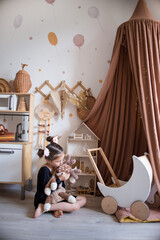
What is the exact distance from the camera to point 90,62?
2988mm

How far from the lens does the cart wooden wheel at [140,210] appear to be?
1.94m

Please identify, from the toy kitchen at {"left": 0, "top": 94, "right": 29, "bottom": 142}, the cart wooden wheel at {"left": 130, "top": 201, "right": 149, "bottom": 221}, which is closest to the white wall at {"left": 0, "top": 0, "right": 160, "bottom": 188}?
the toy kitchen at {"left": 0, "top": 94, "right": 29, "bottom": 142}

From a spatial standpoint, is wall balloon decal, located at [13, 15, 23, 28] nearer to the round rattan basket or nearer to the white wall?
the white wall

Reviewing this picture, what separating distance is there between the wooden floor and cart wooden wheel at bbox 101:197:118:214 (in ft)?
0.20

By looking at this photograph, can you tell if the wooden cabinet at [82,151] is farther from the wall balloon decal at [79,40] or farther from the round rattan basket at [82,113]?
the wall balloon decal at [79,40]

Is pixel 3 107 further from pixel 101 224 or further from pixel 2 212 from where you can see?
pixel 101 224

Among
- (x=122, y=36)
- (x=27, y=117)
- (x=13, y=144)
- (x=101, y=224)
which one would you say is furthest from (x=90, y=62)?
(x=101, y=224)

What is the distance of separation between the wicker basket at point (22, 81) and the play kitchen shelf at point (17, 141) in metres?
0.08

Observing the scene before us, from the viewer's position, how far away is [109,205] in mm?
2123

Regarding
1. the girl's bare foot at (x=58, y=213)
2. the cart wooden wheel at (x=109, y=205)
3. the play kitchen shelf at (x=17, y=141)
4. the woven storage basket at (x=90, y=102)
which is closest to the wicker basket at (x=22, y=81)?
the play kitchen shelf at (x=17, y=141)

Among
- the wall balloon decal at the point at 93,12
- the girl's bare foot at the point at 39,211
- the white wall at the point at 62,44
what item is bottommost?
the girl's bare foot at the point at 39,211

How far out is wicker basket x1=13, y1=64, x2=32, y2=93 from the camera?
277cm

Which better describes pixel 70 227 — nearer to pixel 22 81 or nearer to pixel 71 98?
pixel 71 98

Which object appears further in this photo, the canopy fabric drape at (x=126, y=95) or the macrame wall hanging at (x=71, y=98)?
the macrame wall hanging at (x=71, y=98)
